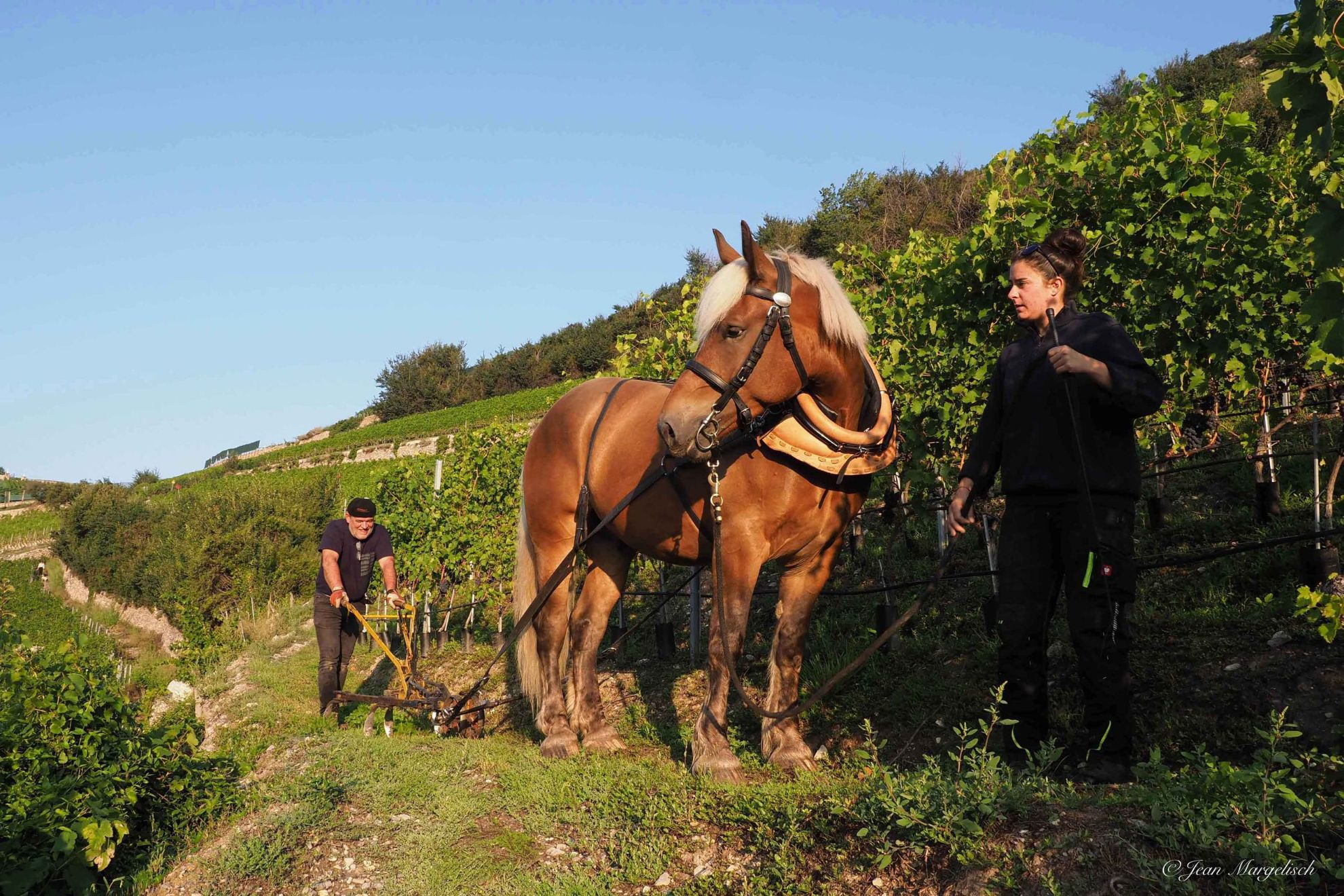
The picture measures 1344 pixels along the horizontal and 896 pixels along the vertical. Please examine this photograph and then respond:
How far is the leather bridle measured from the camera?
160 inches

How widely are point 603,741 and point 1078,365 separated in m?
3.74

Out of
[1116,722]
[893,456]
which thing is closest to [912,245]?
[893,456]

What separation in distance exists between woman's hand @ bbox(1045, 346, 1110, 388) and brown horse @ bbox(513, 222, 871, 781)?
1.20m

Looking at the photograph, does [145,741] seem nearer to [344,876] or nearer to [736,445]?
[344,876]

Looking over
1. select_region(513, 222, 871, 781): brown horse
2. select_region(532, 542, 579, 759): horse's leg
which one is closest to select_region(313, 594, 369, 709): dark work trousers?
select_region(532, 542, 579, 759): horse's leg

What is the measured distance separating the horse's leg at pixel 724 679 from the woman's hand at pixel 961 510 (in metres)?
1.11

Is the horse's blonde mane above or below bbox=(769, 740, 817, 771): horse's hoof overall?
above

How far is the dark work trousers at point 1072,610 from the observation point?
3.49 metres

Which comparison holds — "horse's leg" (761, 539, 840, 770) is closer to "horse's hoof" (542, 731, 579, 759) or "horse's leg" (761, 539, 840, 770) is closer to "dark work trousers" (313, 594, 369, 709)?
"horse's hoof" (542, 731, 579, 759)

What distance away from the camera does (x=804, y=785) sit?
4102 millimetres

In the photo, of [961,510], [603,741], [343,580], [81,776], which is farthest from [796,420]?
[343,580]

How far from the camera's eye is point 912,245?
7.30 m

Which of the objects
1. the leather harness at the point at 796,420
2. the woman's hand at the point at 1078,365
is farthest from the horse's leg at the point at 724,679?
the woman's hand at the point at 1078,365

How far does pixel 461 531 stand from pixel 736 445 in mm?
7507
